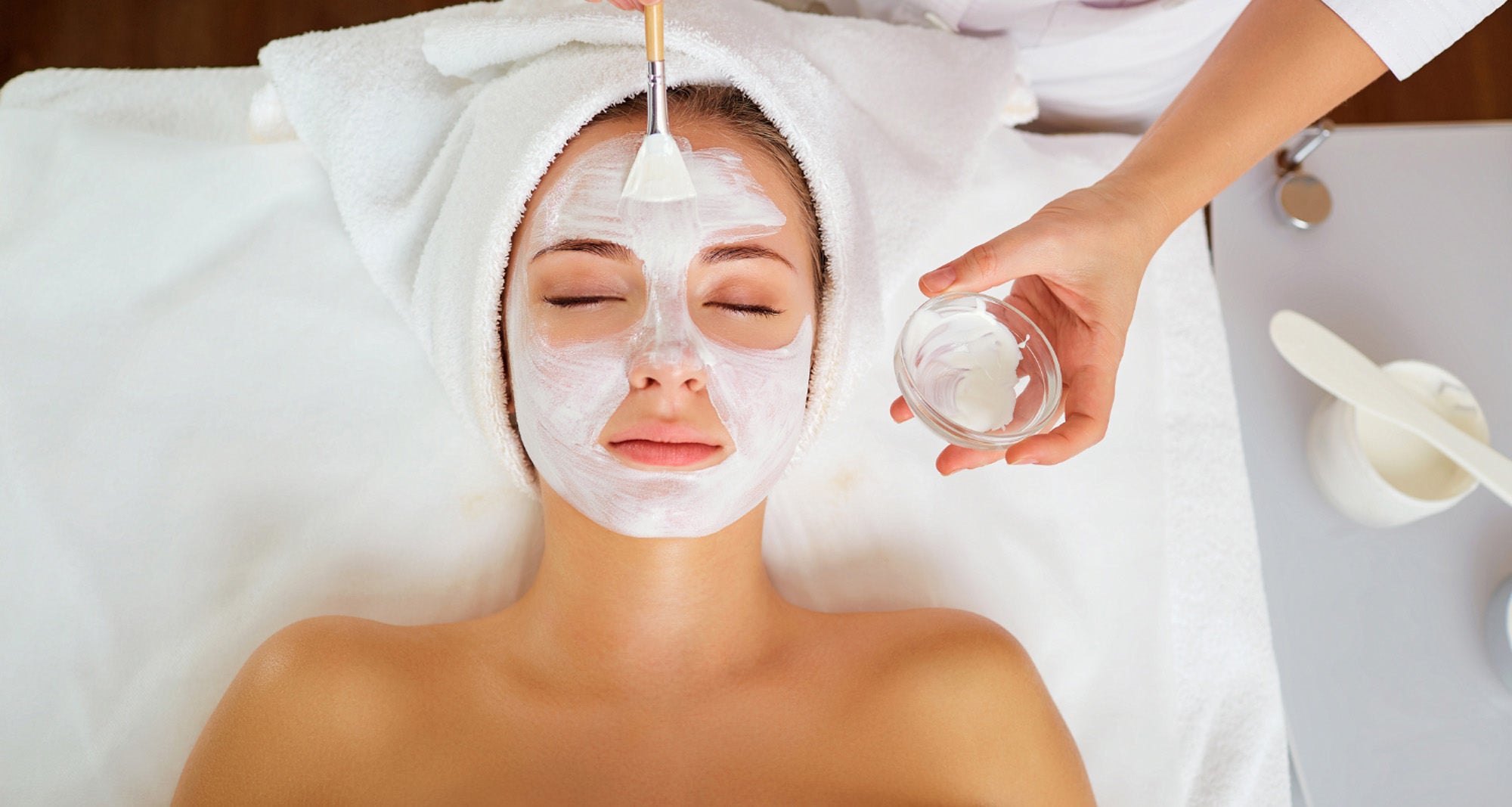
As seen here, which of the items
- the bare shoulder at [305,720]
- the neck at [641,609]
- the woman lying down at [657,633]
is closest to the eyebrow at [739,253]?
the woman lying down at [657,633]

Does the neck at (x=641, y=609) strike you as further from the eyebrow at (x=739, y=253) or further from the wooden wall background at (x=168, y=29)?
the wooden wall background at (x=168, y=29)

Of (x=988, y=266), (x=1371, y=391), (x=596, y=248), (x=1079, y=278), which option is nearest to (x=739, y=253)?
(x=596, y=248)

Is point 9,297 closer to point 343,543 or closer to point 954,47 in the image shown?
point 343,543

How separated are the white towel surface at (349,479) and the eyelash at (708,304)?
21 cm

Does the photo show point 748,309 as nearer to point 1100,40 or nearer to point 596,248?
point 596,248

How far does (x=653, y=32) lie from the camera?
3.35ft

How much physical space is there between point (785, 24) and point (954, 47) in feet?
0.89

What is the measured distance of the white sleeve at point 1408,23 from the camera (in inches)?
43.4

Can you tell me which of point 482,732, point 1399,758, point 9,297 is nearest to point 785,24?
point 482,732

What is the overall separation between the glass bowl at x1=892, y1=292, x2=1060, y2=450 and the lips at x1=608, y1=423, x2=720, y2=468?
233 millimetres

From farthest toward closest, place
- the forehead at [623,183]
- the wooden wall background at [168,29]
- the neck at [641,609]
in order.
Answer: the wooden wall background at [168,29]
the neck at [641,609]
the forehead at [623,183]

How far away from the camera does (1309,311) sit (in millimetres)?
1536

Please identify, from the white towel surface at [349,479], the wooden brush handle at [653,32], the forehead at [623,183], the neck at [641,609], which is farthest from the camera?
the white towel surface at [349,479]

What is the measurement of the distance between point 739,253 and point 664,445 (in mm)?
241
